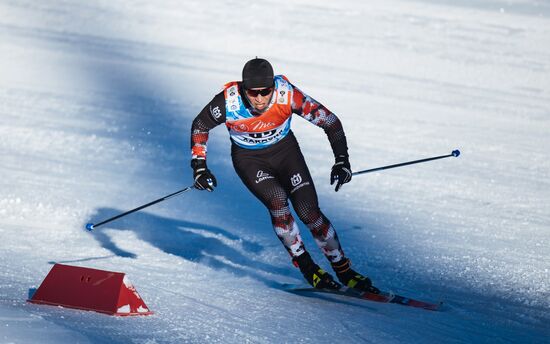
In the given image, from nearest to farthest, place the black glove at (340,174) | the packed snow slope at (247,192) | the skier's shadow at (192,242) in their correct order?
the packed snow slope at (247,192), the black glove at (340,174), the skier's shadow at (192,242)

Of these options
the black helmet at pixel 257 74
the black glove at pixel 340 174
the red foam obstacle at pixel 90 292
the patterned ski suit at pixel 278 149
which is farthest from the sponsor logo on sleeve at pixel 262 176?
the red foam obstacle at pixel 90 292

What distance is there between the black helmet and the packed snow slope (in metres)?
1.38

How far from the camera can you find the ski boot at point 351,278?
6109 mm

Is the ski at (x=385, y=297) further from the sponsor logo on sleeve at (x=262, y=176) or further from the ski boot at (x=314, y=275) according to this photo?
the sponsor logo on sleeve at (x=262, y=176)

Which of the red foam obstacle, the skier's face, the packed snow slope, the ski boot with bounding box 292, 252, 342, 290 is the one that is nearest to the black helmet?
the skier's face

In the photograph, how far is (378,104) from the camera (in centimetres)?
1421

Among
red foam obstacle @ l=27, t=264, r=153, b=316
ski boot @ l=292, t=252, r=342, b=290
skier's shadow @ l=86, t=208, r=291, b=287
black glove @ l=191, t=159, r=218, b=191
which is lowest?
red foam obstacle @ l=27, t=264, r=153, b=316

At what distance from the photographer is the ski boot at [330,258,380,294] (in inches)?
241

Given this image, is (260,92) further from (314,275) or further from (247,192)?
(247,192)

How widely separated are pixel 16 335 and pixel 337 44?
49.3 ft

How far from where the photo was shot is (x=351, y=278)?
620cm

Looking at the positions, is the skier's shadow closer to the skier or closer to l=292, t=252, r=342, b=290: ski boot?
l=292, t=252, r=342, b=290: ski boot

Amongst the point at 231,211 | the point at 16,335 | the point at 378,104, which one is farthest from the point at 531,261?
the point at 378,104

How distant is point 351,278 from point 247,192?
331 cm
